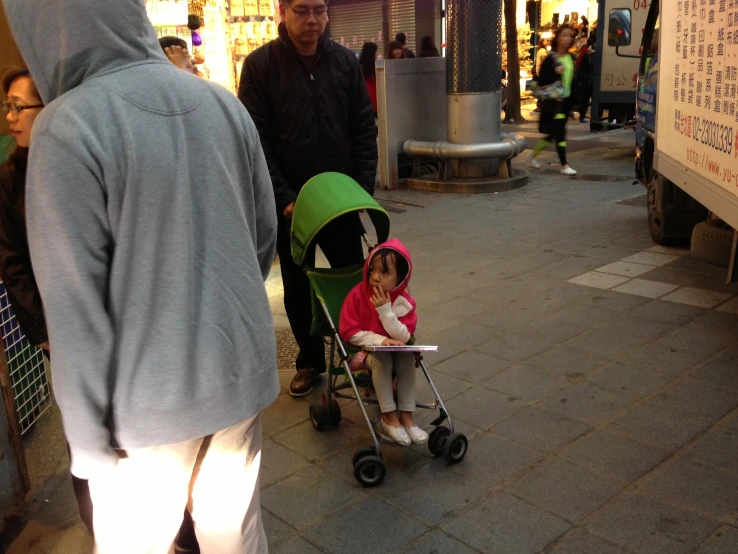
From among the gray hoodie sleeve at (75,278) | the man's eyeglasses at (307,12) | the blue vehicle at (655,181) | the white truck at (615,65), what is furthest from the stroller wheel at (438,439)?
the white truck at (615,65)

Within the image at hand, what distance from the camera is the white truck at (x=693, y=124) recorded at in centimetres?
452

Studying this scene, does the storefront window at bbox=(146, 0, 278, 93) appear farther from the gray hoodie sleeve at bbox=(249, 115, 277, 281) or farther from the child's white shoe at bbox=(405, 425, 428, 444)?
the gray hoodie sleeve at bbox=(249, 115, 277, 281)

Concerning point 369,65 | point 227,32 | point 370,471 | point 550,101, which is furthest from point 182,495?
point 369,65

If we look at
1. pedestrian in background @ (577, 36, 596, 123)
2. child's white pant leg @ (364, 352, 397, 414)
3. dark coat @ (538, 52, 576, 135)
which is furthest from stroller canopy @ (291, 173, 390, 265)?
pedestrian in background @ (577, 36, 596, 123)

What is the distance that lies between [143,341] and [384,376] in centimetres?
184

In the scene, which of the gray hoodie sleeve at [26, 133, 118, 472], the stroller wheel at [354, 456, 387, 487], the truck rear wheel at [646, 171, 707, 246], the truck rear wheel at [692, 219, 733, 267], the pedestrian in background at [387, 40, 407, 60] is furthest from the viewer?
the pedestrian in background at [387, 40, 407, 60]

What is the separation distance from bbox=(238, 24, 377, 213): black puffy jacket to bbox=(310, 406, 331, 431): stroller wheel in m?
1.13

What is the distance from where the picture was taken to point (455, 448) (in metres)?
3.48

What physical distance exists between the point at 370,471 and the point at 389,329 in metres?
0.66

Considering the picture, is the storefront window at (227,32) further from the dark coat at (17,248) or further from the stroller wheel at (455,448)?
the stroller wheel at (455,448)

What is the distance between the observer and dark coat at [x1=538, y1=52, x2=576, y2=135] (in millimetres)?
10783

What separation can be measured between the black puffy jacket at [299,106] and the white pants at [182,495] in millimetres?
2268

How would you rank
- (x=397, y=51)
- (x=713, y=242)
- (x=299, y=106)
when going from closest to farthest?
(x=299, y=106), (x=713, y=242), (x=397, y=51)

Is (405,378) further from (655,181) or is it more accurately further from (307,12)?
(655,181)
